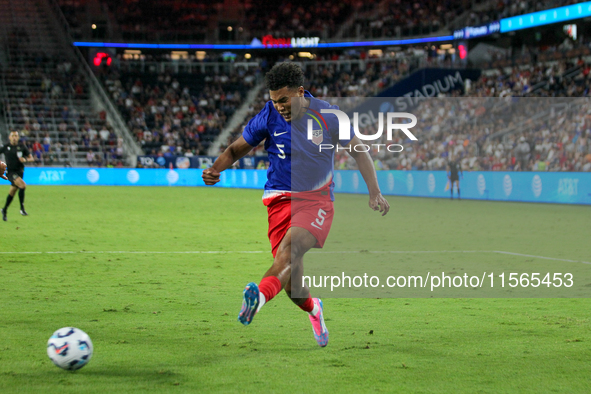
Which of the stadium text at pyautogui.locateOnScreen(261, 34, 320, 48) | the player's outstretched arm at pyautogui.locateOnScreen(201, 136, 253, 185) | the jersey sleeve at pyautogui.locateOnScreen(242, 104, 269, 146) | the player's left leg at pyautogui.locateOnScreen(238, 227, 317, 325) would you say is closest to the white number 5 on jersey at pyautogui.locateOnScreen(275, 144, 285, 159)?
the jersey sleeve at pyautogui.locateOnScreen(242, 104, 269, 146)

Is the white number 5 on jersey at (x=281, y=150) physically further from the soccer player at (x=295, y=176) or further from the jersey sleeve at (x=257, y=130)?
the jersey sleeve at (x=257, y=130)

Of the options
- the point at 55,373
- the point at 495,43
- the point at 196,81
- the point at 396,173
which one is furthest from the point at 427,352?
the point at 196,81

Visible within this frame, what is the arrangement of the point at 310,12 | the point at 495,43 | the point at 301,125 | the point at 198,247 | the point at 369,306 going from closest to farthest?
1. the point at 301,125
2. the point at 369,306
3. the point at 198,247
4. the point at 495,43
5. the point at 310,12

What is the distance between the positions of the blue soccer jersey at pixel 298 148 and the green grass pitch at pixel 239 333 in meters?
1.36

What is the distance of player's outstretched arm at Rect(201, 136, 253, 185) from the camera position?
540 cm

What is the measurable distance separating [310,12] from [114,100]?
19287 millimetres

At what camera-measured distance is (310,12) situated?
191 feet

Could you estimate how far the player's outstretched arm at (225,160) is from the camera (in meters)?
5.40

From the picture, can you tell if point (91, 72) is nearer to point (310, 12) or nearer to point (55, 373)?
point (310, 12)

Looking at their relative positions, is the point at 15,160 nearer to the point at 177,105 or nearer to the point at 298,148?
the point at 298,148

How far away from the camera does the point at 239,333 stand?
19.7 feet

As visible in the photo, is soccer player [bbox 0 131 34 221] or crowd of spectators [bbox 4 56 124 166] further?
crowd of spectators [bbox 4 56 124 166]

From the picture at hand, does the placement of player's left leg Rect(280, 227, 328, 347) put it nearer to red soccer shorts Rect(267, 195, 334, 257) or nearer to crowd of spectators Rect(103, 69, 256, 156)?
red soccer shorts Rect(267, 195, 334, 257)

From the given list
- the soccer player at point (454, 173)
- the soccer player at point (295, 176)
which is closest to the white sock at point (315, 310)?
the soccer player at point (295, 176)
